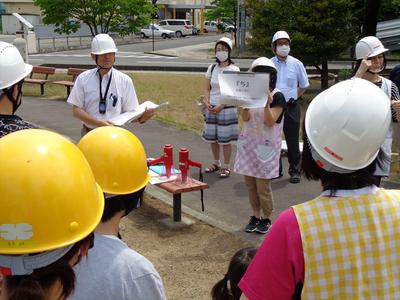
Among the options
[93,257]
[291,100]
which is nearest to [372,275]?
[93,257]

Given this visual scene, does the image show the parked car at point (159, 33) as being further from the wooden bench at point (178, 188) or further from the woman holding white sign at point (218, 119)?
the wooden bench at point (178, 188)

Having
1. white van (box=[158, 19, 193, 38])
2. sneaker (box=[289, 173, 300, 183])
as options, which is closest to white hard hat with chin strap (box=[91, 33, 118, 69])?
sneaker (box=[289, 173, 300, 183])

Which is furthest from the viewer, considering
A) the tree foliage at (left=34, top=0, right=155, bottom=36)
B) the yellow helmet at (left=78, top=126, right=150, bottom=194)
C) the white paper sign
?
the tree foliage at (left=34, top=0, right=155, bottom=36)

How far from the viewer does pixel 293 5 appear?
14.8m

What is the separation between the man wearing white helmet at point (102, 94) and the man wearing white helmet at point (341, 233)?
3538mm

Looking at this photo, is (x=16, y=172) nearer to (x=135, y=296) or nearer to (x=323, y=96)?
(x=135, y=296)

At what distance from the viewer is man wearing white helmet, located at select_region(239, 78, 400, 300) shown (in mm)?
1811

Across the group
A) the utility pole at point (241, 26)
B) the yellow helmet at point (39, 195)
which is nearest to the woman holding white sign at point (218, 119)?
the yellow helmet at point (39, 195)

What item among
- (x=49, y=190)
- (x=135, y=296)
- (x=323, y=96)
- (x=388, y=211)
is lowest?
(x=135, y=296)

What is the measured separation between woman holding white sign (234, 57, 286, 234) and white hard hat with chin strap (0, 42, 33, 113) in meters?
2.22

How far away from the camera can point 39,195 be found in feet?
4.97

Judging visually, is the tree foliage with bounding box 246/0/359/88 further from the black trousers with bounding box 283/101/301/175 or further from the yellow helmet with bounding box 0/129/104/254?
the yellow helmet with bounding box 0/129/104/254

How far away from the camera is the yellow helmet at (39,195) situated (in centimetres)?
150

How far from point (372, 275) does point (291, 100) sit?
536 cm
